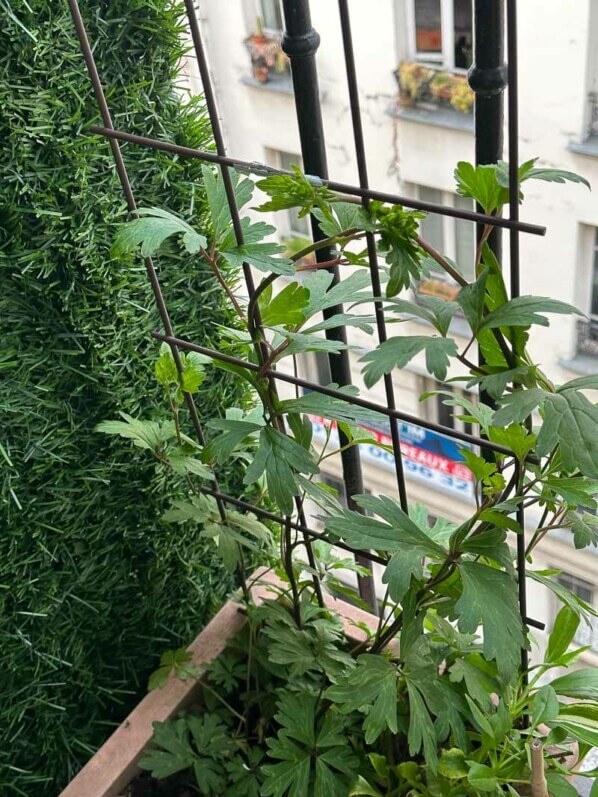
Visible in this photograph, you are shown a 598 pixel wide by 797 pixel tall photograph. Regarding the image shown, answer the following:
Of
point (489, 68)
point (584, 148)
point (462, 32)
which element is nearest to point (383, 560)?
point (489, 68)

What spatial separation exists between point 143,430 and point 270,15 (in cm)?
297

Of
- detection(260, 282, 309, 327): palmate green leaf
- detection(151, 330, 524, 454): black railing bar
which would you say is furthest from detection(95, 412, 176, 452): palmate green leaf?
detection(260, 282, 309, 327): palmate green leaf

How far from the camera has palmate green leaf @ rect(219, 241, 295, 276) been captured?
63 centimetres

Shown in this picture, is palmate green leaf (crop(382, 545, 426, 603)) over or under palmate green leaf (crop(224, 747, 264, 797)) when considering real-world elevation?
over

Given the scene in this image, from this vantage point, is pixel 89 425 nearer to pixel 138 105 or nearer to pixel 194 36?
pixel 138 105

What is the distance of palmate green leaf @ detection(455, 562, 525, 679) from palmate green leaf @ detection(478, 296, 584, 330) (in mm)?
195

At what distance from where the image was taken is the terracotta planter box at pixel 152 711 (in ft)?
3.14

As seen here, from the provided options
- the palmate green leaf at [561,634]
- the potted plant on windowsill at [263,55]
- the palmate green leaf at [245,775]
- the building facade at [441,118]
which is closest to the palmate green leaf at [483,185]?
the palmate green leaf at [561,634]

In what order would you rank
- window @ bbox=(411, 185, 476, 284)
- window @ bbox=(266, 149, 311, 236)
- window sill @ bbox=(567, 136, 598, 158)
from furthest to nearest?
window @ bbox=(266, 149, 311, 236) < window @ bbox=(411, 185, 476, 284) < window sill @ bbox=(567, 136, 598, 158)

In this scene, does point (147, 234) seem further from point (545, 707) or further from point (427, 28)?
point (427, 28)

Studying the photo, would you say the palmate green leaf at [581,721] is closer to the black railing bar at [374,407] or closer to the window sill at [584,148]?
the black railing bar at [374,407]

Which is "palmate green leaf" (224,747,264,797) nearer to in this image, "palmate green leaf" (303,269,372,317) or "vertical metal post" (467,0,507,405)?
"palmate green leaf" (303,269,372,317)

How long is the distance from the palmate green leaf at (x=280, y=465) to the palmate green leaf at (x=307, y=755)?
0.25m

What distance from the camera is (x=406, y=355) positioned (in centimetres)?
57
